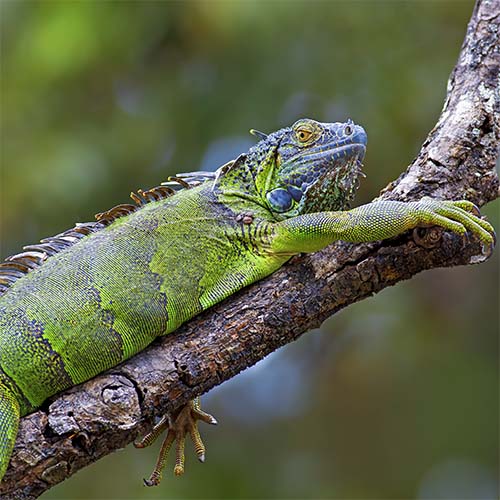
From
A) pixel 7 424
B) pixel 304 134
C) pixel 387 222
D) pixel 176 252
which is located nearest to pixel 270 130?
pixel 304 134

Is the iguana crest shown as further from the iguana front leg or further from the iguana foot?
the iguana foot

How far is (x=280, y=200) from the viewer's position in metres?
6.26

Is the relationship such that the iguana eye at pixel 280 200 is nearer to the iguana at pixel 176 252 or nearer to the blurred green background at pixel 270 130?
the iguana at pixel 176 252

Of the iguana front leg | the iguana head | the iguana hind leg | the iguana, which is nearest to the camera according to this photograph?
the iguana hind leg

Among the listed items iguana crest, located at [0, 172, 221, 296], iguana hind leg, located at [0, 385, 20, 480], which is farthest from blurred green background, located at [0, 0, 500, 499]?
iguana hind leg, located at [0, 385, 20, 480]

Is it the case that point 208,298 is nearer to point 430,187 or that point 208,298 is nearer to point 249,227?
point 249,227

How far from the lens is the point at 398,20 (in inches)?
452

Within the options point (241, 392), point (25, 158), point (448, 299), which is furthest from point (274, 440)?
point (25, 158)

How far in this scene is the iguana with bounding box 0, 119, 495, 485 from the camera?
18.2ft

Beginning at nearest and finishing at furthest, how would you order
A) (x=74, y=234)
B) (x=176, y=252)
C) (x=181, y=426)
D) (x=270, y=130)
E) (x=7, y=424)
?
1. (x=7, y=424)
2. (x=176, y=252)
3. (x=74, y=234)
4. (x=181, y=426)
5. (x=270, y=130)

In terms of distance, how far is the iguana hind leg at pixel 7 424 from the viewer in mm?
5156

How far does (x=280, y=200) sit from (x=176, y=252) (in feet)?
3.01

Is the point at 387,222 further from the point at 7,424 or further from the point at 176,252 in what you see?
the point at 7,424

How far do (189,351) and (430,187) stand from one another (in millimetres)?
2067
